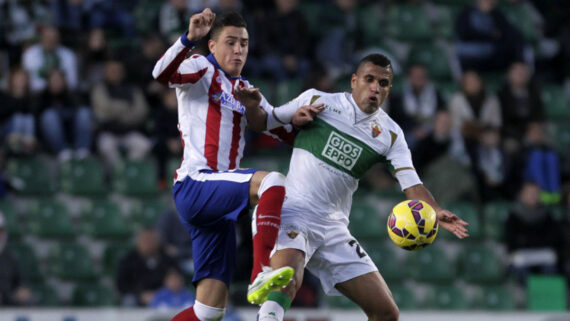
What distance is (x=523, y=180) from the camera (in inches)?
509

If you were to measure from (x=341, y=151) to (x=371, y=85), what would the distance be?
22.2 inches

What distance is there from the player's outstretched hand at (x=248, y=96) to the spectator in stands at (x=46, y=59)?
272 inches

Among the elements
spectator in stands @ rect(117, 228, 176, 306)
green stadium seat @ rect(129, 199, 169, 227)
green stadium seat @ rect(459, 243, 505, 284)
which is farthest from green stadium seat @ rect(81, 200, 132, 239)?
green stadium seat @ rect(459, 243, 505, 284)

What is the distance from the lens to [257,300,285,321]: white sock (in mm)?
6268

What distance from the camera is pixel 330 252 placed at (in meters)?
6.98

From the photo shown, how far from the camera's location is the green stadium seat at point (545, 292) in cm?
1160

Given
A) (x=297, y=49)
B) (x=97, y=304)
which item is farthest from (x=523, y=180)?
(x=97, y=304)

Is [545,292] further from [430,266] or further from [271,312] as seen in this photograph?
[271,312]

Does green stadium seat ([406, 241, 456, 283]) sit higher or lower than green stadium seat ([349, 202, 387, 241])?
lower

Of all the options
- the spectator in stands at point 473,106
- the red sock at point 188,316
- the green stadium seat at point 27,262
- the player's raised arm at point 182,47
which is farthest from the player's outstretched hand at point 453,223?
the green stadium seat at point 27,262

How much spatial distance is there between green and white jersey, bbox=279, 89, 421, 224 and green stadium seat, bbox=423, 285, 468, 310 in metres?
5.31

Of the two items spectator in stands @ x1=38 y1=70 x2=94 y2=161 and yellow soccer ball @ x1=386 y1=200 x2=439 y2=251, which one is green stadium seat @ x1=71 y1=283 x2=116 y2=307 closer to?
spectator in stands @ x1=38 y1=70 x2=94 y2=161

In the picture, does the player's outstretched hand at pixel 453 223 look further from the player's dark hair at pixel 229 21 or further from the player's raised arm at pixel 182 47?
the player's raised arm at pixel 182 47

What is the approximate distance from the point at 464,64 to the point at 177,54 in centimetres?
911
